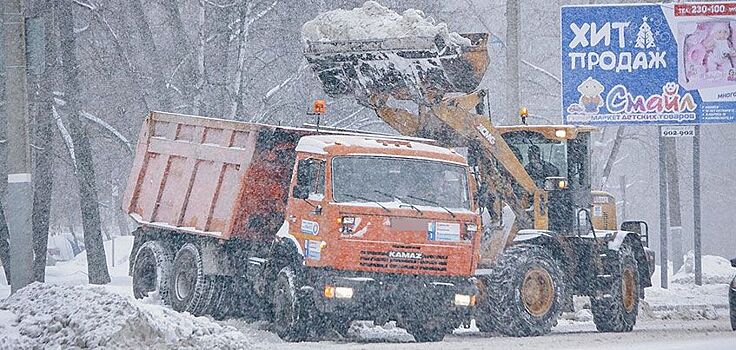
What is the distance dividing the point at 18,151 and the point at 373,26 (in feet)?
17.3

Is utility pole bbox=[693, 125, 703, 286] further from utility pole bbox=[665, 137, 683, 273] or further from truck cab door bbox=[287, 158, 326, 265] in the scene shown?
truck cab door bbox=[287, 158, 326, 265]

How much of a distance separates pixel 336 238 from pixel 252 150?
8.23ft

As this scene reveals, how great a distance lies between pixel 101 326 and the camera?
43.7ft

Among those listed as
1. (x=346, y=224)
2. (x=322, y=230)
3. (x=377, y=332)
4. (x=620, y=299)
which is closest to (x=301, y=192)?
(x=322, y=230)

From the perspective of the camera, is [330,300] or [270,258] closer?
[330,300]

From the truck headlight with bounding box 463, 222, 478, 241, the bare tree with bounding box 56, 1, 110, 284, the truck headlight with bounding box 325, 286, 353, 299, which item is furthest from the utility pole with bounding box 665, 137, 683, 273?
the truck headlight with bounding box 325, 286, 353, 299

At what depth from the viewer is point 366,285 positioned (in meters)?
15.4

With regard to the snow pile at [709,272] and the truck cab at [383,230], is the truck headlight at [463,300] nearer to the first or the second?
the truck cab at [383,230]

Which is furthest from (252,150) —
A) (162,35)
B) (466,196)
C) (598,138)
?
(598,138)

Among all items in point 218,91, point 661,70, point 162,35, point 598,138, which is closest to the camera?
point 661,70

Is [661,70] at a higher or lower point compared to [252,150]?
higher

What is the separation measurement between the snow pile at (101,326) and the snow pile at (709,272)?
1917 centimetres

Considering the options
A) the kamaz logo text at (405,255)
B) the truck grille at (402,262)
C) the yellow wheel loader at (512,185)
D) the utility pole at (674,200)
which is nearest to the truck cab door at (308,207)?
the truck grille at (402,262)

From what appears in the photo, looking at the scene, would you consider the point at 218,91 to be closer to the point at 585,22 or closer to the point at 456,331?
the point at 585,22
